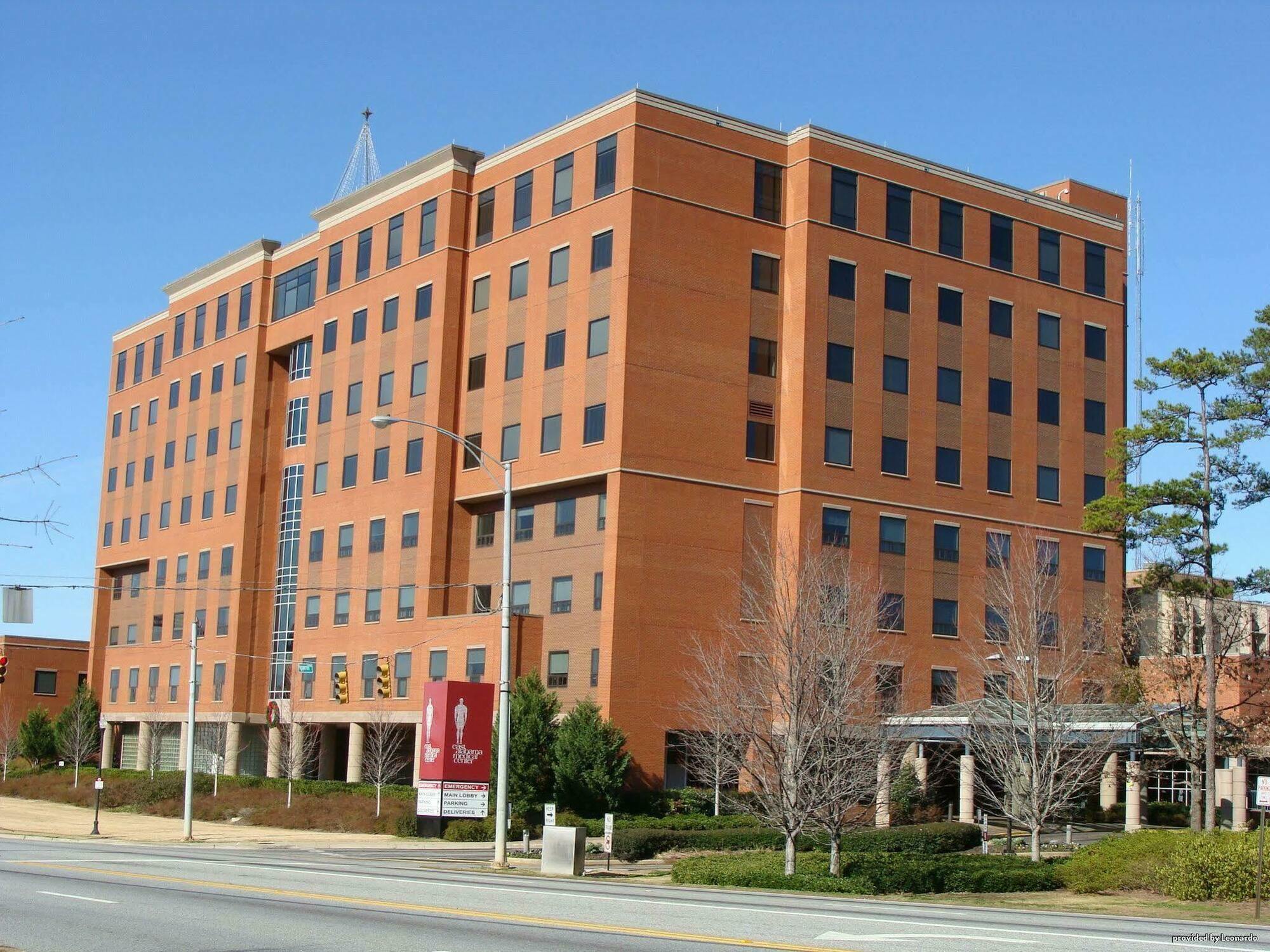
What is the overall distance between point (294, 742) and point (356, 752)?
149 inches

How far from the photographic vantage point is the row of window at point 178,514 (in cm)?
8269

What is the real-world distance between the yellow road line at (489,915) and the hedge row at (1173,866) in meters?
16.7

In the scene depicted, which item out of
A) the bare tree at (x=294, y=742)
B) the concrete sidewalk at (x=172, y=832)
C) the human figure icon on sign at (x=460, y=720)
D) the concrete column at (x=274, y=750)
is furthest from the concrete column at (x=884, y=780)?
the concrete column at (x=274, y=750)

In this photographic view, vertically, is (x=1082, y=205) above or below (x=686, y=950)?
above

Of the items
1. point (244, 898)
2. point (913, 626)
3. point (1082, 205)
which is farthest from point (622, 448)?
point (244, 898)

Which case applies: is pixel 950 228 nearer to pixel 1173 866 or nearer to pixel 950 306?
pixel 950 306

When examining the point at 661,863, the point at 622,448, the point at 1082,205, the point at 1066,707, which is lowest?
the point at 661,863

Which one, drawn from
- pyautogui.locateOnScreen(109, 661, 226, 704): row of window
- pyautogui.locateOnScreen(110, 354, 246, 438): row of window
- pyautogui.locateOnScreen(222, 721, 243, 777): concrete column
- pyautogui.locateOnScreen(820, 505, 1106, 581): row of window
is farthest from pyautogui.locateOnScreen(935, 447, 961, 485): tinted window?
pyautogui.locateOnScreen(109, 661, 226, 704): row of window

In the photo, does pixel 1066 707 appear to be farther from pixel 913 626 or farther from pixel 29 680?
pixel 29 680

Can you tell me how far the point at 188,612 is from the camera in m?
→ 84.9

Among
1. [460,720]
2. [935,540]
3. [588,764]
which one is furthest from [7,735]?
[935,540]

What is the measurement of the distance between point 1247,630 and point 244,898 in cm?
4044

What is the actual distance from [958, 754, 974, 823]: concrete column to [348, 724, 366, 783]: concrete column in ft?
92.1

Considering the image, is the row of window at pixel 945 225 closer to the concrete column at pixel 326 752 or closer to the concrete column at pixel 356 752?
the concrete column at pixel 356 752
